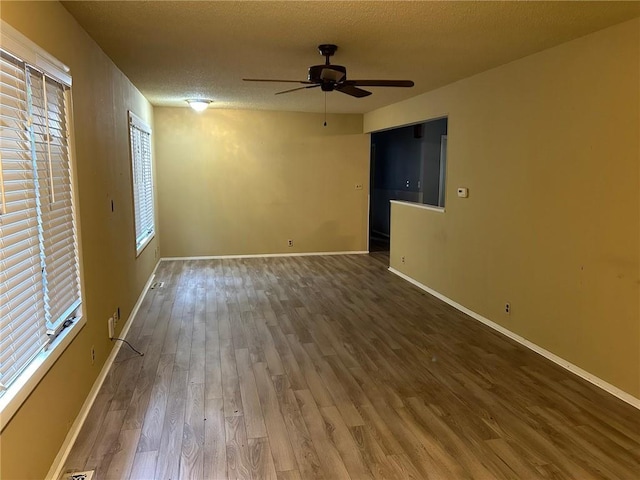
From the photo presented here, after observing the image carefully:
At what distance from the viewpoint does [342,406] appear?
9.18ft

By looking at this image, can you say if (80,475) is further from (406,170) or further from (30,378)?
(406,170)

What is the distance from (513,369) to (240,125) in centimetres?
556

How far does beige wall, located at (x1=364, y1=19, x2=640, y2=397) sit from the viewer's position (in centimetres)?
288

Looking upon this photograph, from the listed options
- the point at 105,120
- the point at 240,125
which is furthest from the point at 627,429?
the point at 240,125

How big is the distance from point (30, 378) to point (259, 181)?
5.78 m

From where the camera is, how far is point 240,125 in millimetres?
7211

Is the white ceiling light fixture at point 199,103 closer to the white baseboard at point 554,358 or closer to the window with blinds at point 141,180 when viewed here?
the window with blinds at point 141,180

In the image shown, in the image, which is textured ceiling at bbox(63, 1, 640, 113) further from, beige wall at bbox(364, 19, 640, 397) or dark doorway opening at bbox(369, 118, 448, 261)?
dark doorway opening at bbox(369, 118, 448, 261)

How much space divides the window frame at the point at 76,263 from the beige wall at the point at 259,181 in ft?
15.0

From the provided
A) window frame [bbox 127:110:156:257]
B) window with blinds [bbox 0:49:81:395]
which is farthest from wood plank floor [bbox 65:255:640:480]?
window frame [bbox 127:110:156:257]

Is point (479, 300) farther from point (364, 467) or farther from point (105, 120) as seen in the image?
point (105, 120)

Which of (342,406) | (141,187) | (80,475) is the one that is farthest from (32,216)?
(141,187)

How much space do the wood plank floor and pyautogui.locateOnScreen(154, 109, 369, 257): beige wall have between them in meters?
2.92

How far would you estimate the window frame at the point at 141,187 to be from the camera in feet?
15.7
